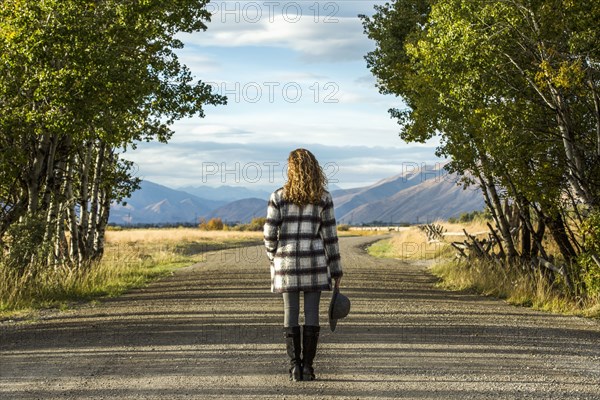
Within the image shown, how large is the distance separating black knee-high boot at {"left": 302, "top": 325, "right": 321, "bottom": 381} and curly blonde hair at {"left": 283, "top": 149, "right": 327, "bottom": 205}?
137 cm

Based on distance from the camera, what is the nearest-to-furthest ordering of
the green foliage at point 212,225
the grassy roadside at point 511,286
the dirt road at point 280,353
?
the dirt road at point 280,353 < the grassy roadside at point 511,286 < the green foliage at point 212,225

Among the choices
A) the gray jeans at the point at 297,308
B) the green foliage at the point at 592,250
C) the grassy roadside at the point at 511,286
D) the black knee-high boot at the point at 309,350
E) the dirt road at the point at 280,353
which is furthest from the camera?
the grassy roadside at the point at 511,286

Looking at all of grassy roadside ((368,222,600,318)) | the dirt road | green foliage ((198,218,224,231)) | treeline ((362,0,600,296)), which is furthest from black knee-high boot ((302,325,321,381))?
green foliage ((198,218,224,231))

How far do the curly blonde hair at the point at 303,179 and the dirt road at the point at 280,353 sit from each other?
191 cm

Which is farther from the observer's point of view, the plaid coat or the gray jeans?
the gray jeans

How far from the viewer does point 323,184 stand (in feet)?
30.8

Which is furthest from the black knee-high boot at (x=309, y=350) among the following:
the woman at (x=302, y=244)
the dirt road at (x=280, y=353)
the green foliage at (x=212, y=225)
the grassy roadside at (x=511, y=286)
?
the green foliage at (x=212, y=225)

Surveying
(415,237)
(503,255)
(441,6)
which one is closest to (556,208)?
(441,6)

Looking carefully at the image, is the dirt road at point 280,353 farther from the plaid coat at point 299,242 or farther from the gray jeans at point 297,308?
the plaid coat at point 299,242

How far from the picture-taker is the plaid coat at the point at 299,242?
9.27m

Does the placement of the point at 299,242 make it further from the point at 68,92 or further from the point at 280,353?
the point at 68,92

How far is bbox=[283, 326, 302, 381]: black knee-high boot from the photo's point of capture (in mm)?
9180

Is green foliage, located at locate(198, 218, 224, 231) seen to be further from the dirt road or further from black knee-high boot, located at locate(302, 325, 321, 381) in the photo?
black knee-high boot, located at locate(302, 325, 321, 381)

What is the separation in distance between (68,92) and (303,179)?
28.0 ft
